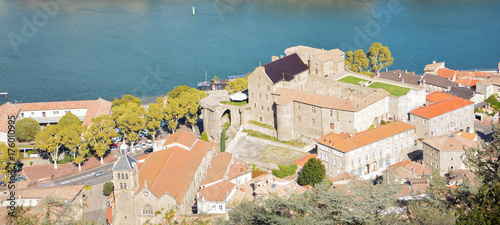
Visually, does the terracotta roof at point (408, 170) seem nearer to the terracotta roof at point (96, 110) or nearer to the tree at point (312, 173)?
the tree at point (312, 173)

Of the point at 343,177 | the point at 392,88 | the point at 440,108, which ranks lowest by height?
the point at 343,177

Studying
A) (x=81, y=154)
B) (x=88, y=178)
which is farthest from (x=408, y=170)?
(x=81, y=154)

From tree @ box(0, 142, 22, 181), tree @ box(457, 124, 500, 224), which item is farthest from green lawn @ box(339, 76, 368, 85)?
tree @ box(0, 142, 22, 181)

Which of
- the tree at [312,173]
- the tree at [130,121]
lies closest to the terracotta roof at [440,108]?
the tree at [312,173]

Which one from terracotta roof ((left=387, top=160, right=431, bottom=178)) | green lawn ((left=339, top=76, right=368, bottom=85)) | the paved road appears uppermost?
green lawn ((left=339, top=76, right=368, bottom=85))

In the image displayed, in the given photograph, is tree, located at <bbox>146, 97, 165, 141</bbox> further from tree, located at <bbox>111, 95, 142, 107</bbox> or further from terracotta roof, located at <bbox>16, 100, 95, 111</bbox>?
terracotta roof, located at <bbox>16, 100, 95, 111</bbox>

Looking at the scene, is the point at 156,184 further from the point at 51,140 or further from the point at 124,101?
the point at 124,101
